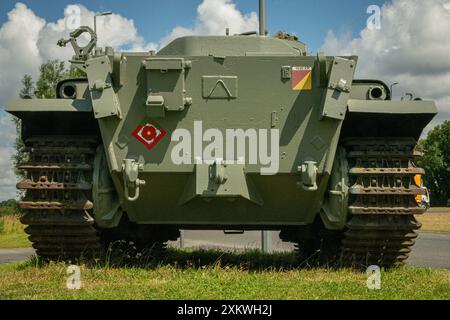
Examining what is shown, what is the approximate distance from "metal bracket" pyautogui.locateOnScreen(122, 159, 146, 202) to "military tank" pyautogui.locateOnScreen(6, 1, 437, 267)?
0.04ft

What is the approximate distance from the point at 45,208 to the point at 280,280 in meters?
2.71

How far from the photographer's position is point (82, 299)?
555 cm

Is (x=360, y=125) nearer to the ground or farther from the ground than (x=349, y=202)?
farther from the ground

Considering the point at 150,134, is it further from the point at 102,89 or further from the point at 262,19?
the point at 262,19

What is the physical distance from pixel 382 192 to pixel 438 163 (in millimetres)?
73290

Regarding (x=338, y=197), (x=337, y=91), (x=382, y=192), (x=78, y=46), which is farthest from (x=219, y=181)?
(x=78, y=46)

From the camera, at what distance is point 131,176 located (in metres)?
7.19

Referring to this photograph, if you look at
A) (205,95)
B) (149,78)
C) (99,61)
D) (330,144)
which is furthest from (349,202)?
(99,61)

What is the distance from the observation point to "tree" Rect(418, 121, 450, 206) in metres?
77.7

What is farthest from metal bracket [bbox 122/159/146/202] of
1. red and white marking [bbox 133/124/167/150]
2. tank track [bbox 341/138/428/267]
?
tank track [bbox 341/138/428/267]

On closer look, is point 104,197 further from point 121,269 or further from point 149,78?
point 149,78

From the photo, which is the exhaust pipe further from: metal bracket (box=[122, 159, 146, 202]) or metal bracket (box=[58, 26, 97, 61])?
metal bracket (box=[122, 159, 146, 202])

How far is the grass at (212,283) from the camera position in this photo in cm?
589

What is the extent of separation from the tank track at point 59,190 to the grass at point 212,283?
15.7 inches
